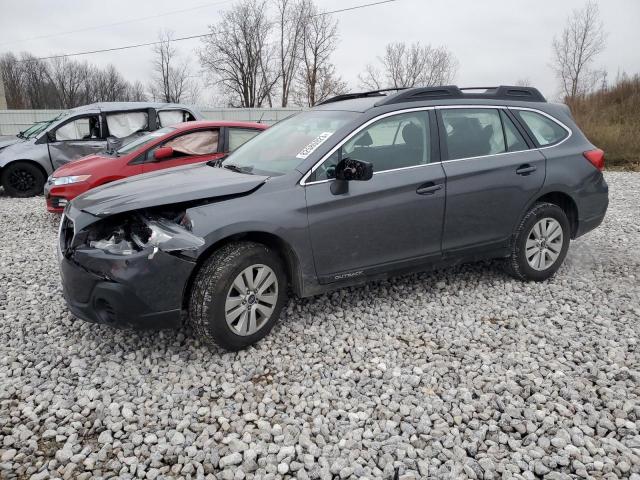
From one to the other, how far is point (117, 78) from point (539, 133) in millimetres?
69754

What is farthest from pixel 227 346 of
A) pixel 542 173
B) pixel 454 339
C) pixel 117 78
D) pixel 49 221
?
pixel 117 78

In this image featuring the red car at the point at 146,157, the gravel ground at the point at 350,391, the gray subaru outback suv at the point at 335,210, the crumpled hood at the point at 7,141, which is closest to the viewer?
the gravel ground at the point at 350,391

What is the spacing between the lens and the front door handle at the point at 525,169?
446 centimetres

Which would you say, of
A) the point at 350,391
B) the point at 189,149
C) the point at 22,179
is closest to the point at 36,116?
the point at 22,179

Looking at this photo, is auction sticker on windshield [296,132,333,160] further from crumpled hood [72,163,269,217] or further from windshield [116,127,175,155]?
windshield [116,127,175,155]

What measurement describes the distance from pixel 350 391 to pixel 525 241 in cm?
244

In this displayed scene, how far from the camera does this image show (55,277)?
16.5 ft

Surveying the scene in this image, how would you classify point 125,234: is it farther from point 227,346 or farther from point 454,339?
point 454,339

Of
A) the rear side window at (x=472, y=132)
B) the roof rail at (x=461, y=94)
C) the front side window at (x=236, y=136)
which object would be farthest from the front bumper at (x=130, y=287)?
the front side window at (x=236, y=136)

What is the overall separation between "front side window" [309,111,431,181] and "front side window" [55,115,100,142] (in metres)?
7.49

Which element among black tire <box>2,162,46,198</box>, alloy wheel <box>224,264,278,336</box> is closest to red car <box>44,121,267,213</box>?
black tire <box>2,162,46,198</box>

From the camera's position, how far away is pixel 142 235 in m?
3.27

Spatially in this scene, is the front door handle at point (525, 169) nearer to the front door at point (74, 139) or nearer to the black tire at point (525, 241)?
the black tire at point (525, 241)

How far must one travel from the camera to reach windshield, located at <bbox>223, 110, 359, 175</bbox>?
3.80m
